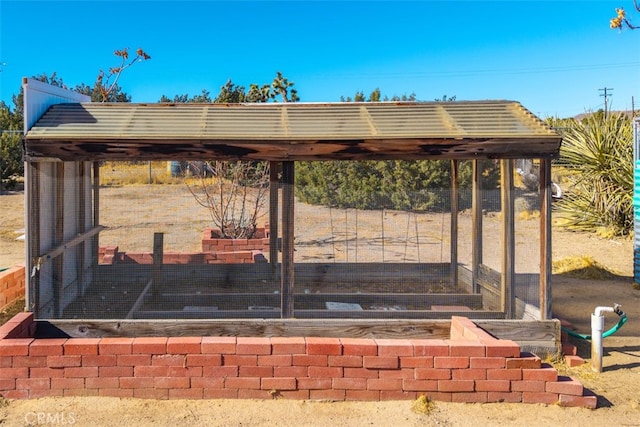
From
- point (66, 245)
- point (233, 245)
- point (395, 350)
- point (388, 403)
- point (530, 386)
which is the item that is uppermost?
point (66, 245)

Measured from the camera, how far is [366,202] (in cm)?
702

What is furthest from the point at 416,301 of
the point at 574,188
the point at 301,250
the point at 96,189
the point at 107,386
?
the point at 574,188

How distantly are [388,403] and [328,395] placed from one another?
15.8 inches

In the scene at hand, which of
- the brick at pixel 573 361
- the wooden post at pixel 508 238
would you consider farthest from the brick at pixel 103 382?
the brick at pixel 573 361

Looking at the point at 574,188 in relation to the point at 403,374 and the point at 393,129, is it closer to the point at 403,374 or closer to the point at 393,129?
the point at 393,129

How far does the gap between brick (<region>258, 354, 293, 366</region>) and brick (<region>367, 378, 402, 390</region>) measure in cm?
57

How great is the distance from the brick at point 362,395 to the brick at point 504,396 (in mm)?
755

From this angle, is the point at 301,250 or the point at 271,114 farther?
the point at 301,250

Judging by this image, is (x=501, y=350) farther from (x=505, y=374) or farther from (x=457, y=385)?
(x=457, y=385)

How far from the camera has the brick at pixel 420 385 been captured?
11.7 feet

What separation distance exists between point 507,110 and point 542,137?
69 cm

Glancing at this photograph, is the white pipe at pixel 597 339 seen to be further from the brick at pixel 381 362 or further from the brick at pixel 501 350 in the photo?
the brick at pixel 381 362

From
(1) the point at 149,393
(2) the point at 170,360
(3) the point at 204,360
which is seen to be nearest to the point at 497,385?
(3) the point at 204,360

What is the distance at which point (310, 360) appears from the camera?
11.7 feet
